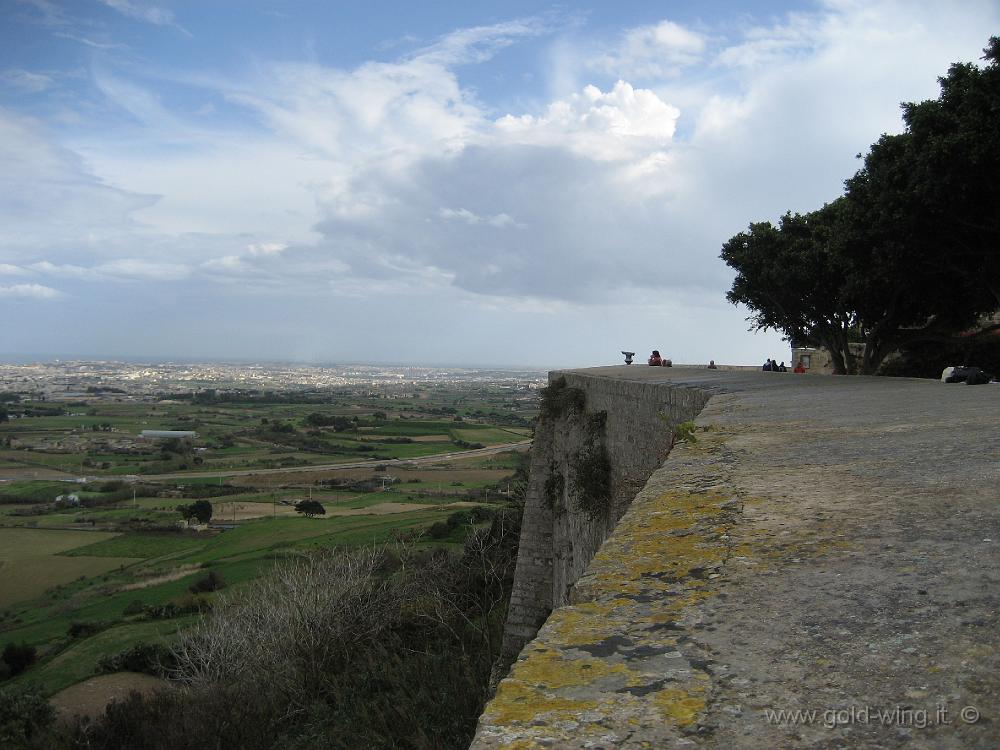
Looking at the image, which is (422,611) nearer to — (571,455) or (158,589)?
(571,455)

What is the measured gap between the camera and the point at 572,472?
1191 cm

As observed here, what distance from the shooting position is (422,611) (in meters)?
14.0

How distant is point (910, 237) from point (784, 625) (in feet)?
44.9

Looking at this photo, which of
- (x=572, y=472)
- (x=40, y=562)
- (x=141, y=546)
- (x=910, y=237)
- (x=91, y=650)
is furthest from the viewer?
(x=141, y=546)

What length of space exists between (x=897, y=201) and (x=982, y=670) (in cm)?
1329

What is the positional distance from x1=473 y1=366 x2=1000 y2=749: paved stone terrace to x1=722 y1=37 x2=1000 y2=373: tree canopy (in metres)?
10.8

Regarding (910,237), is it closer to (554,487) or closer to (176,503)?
(554,487)

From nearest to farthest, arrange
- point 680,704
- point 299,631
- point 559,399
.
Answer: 1. point 680,704
2. point 559,399
3. point 299,631

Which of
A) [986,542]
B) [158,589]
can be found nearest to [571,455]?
[986,542]

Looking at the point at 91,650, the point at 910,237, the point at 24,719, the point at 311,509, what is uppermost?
the point at 910,237

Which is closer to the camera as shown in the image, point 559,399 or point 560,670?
point 560,670

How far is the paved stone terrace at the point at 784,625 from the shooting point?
1.17m

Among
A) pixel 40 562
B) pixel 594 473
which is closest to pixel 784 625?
pixel 594 473

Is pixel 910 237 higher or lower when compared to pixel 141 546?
higher
